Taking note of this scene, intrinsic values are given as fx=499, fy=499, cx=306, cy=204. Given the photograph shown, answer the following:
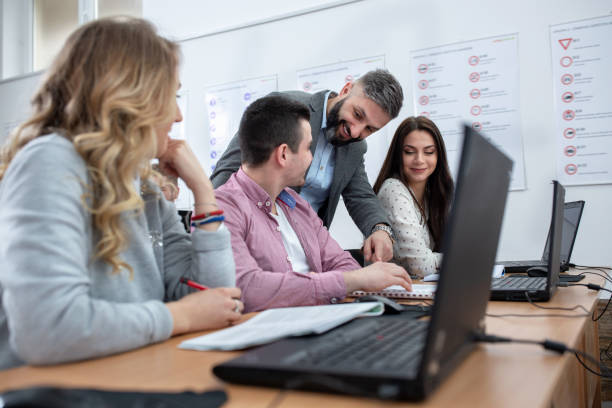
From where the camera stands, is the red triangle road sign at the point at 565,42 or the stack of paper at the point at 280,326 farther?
the red triangle road sign at the point at 565,42

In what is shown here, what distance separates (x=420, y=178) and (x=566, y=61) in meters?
0.94

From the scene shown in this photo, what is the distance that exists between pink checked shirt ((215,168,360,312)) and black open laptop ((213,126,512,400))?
1.50ft

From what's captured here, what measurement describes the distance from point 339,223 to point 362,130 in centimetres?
101

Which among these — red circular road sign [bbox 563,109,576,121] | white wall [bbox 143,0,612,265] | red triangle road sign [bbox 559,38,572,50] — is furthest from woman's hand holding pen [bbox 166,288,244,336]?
red triangle road sign [bbox 559,38,572,50]

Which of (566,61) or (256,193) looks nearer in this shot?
(256,193)

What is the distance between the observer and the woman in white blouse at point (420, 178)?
7.38 ft

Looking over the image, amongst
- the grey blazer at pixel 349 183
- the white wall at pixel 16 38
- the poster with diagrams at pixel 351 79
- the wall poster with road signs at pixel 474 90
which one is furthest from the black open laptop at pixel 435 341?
the white wall at pixel 16 38

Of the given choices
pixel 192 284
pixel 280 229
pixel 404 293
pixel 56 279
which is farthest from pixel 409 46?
pixel 56 279

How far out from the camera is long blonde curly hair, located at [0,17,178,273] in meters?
0.82

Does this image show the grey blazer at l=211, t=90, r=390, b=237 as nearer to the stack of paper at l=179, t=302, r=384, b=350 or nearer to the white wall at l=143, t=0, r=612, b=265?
the white wall at l=143, t=0, r=612, b=265

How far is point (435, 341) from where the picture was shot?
1.51 ft

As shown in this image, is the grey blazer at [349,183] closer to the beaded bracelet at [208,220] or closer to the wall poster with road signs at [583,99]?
the wall poster with road signs at [583,99]

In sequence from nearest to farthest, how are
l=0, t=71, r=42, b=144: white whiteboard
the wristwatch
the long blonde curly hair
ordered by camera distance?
the long blonde curly hair, the wristwatch, l=0, t=71, r=42, b=144: white whiteboard

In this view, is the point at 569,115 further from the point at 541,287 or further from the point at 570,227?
the point at 541,287
